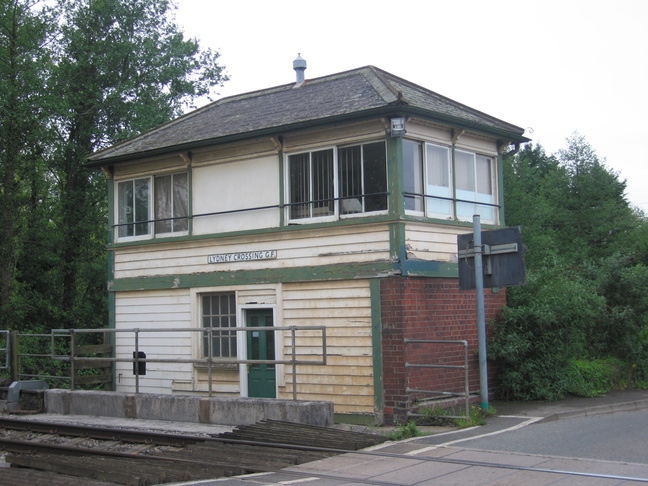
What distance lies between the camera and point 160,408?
13172 mm

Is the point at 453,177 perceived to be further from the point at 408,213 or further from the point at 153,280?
the point at 153,280

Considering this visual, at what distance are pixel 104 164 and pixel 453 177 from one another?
26.1 feet

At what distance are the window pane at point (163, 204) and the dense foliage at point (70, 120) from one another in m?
8.61

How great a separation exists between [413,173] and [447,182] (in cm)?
99

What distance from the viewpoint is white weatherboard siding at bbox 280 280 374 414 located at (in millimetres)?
12930

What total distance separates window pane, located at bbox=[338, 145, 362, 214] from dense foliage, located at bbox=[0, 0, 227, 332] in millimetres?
13114

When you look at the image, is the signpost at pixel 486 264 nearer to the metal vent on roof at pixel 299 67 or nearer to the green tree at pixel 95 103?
the metal vent on roof at pixel 299 67

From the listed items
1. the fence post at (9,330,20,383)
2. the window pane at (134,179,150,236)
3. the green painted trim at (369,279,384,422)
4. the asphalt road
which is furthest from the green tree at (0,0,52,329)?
the asphalt road

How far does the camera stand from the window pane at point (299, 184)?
14211 millimetres

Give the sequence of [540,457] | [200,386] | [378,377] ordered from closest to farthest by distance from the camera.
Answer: [540,457]
[378,377]
[200,386]

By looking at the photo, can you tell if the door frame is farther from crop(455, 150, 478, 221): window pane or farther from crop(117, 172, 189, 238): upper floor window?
crop(455, 150, 478, 221): window pane

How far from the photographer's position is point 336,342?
1335cm

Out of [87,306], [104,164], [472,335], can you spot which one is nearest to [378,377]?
[472,335]

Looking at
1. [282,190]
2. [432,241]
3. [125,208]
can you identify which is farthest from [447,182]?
[125,208]
